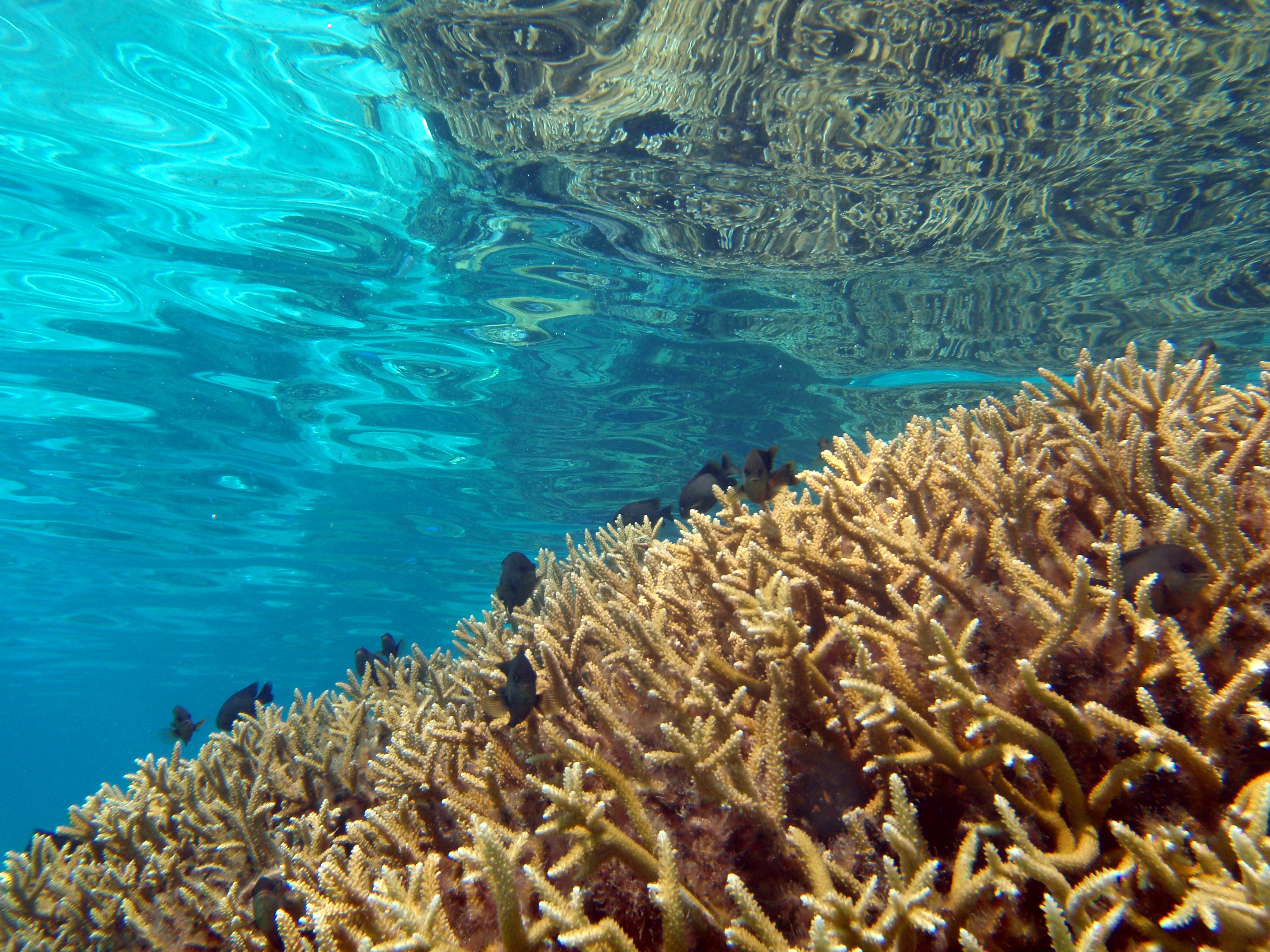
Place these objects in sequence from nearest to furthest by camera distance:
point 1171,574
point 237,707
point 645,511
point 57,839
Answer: point 1171,574 → point 57,839 → point 645,511 → point 237,707

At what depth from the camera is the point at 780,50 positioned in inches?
301

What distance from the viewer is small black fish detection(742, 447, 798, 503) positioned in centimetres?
340

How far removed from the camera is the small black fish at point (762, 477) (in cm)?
340

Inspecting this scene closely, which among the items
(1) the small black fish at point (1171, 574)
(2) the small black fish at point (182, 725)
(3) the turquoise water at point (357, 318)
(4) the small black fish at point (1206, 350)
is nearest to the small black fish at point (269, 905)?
(2) the small black fish at point (182, 725)

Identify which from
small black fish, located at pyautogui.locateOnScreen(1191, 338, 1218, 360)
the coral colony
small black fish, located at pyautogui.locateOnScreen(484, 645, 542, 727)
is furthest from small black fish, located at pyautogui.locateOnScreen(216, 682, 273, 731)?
small black fish, located at pyautogui.locateOnScreen(1191, 338, 1218, 360)

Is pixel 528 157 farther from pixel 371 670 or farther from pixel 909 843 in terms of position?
pixel 909 843

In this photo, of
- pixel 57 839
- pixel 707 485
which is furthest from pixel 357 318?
pixel 707 485

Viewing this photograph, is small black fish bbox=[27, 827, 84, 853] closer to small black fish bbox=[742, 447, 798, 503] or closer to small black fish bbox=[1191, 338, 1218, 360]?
small black fish bbox=[742, 447, 798, 503]

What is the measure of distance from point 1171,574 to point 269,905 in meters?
4.03

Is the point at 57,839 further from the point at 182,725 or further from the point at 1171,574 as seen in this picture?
the point at 1171,574

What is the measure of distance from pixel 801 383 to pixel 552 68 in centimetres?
973

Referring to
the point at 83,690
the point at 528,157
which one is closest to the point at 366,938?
the point at 528,157

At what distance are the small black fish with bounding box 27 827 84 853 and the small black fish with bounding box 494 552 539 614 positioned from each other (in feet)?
11.7

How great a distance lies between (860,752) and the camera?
2234 mm
